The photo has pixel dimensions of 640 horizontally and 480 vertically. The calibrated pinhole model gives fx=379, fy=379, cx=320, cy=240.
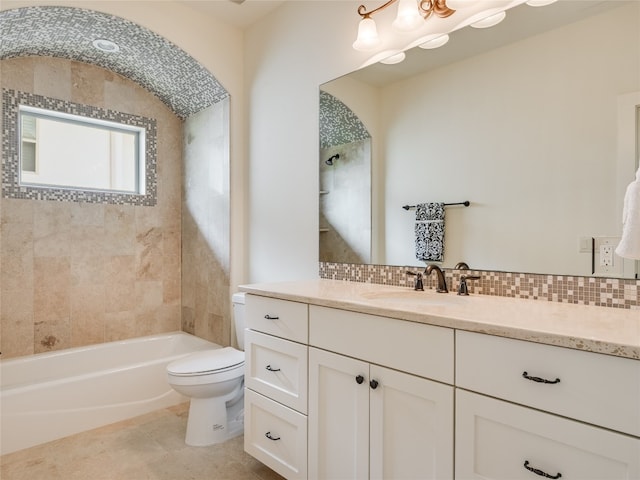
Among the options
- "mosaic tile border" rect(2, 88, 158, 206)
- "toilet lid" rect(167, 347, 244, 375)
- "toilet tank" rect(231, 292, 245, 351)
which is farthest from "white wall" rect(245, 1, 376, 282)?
"mosaic tile border" rect(2, 88, 158, 206)

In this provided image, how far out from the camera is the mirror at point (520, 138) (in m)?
1.28

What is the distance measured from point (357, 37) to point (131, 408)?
2.58 meters

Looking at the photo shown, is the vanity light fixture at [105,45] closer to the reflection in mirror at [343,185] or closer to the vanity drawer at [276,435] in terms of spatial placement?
the reflection in mirror at [343,185]

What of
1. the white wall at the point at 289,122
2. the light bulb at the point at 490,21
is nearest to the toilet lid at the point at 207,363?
the white wall at the point at 289,122

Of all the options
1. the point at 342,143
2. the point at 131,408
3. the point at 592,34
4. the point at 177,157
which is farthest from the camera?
the point at 177,157

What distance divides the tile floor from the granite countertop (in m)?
0.92

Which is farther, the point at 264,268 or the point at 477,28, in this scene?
the point at 264,268

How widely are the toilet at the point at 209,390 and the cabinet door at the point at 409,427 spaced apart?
3.53 feet

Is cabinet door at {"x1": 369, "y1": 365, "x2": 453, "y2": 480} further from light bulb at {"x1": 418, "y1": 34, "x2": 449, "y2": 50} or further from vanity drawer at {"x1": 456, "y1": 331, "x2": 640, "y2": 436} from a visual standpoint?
light bulb at {"x1": 418, "y1": 34, "x2": 449, "y2": 50}

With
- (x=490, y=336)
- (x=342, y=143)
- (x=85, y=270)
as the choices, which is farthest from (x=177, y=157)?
(x=490, y=336)

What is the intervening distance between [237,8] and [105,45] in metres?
0.96

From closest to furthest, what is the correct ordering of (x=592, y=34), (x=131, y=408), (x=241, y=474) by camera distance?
(x=592, y=34) < (x=241, y=474) < (x=131, y=408)

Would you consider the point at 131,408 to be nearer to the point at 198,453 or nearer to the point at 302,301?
the point at 198,453

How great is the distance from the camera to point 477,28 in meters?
1.58
